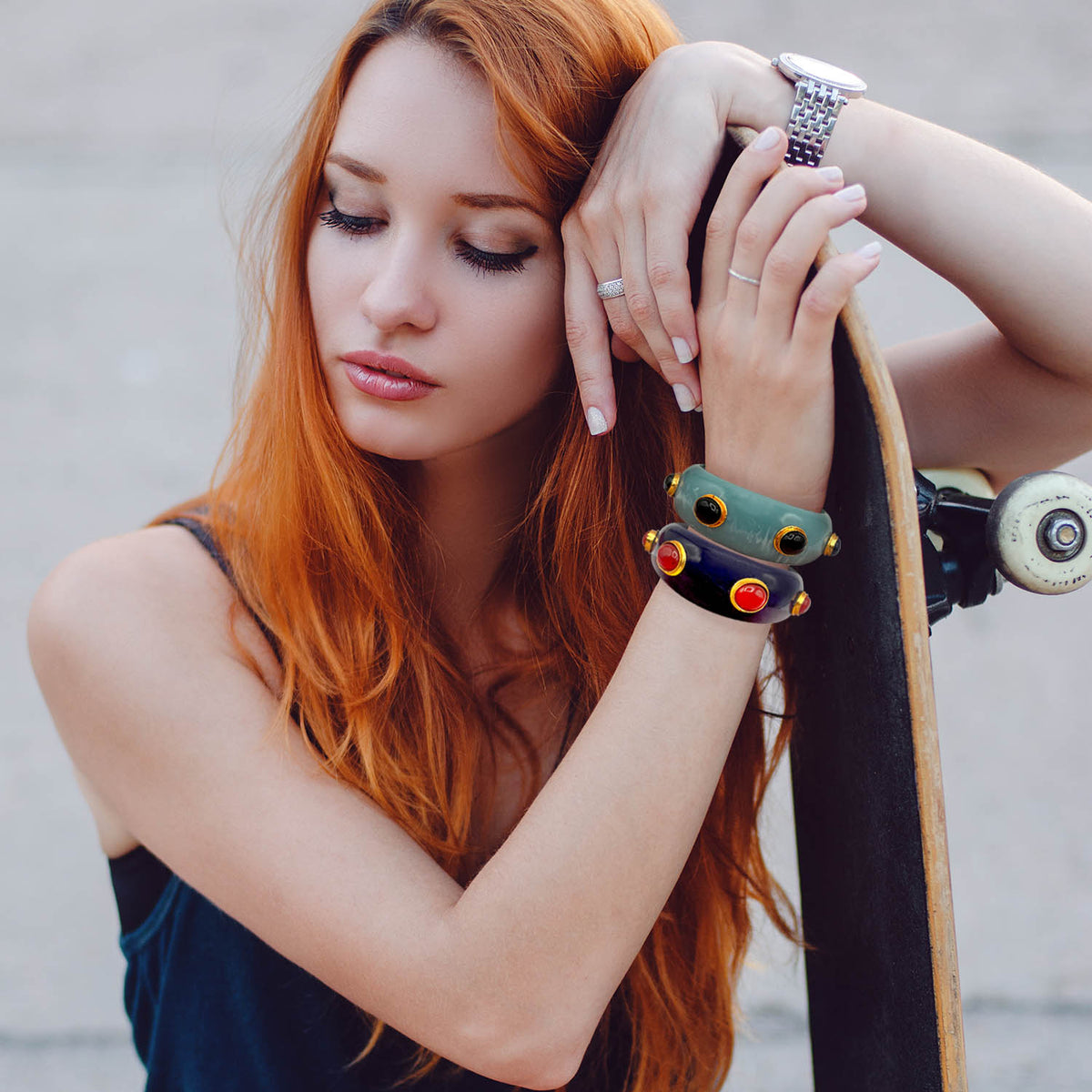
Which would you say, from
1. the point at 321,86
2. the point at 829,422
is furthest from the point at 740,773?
the point at 321,86

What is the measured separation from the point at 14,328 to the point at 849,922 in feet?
8.64

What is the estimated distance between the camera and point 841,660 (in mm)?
966

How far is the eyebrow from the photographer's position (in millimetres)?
993

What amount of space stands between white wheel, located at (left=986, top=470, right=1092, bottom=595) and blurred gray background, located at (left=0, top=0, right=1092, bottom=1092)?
1.91m

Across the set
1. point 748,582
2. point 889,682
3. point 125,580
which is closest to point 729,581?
point 748,582

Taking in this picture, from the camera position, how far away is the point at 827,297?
794 mm

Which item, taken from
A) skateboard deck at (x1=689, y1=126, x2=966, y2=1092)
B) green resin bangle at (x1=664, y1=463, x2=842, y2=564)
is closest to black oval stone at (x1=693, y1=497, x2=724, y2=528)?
green resin bangle at (x1=664, y1=463, x2=842, y2=564)

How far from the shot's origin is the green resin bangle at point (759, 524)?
844mm

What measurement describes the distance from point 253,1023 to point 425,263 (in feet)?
2.98

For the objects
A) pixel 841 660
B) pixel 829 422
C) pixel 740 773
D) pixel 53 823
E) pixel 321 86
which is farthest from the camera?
pixel 53 823

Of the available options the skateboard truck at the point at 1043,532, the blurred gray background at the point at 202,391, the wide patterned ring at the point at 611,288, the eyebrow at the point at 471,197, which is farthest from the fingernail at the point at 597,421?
the blurred gray background at the point at 202,391

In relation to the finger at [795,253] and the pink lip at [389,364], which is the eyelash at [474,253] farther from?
the finger at [795,253]

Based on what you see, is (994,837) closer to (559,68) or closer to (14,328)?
(559,68)

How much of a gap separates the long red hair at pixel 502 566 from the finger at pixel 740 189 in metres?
0.23
